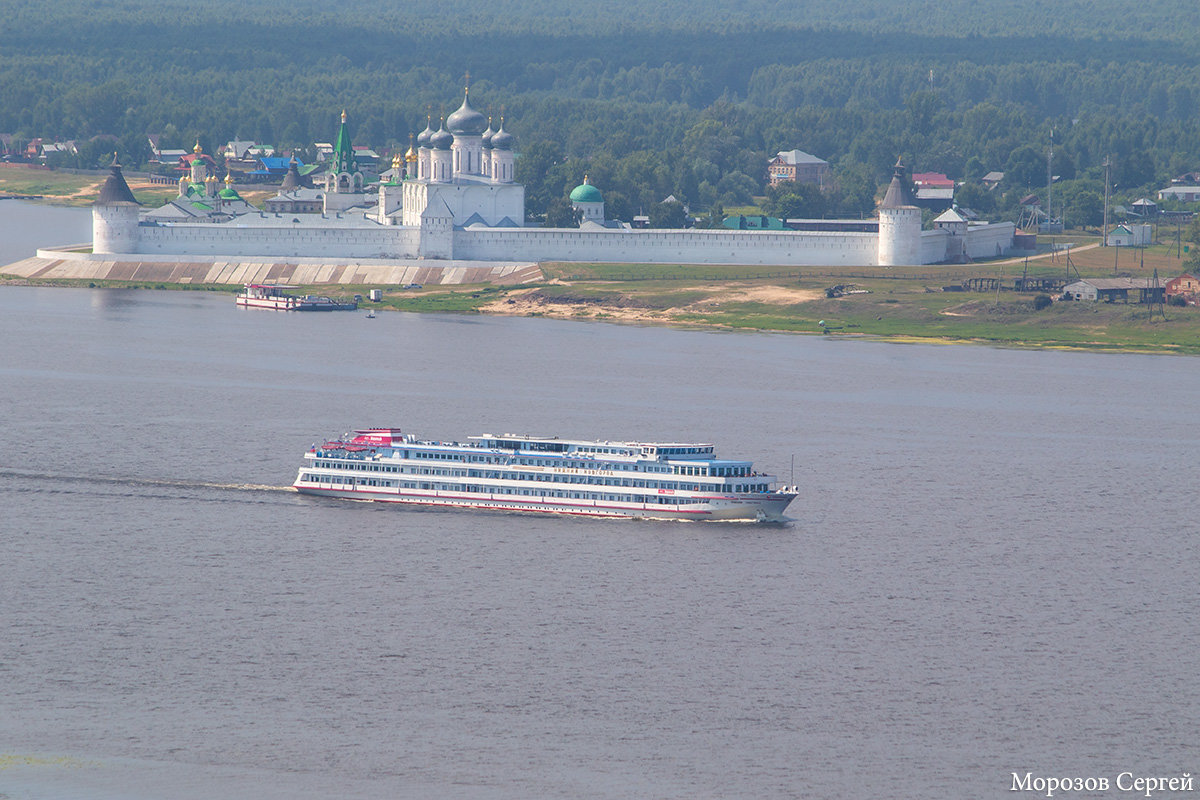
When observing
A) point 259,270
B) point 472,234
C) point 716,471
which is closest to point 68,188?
point 259,270

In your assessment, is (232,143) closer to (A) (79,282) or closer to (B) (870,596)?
(A) (79,282)

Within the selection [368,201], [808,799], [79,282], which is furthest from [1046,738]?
[368,201]

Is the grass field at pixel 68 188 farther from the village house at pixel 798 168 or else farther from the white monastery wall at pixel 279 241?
the village house at pixel 798 168

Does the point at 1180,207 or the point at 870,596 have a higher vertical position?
the point at 1180,207

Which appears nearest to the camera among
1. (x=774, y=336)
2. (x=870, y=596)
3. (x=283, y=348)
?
(x=870, y=596)

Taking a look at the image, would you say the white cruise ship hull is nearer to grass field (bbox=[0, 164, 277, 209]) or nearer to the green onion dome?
the green onion dome

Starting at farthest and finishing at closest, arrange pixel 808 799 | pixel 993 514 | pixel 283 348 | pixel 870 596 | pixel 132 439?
pixel 283 348
pixel 132 439
pixel 993 514
pixel 870 596
pixel 808 799

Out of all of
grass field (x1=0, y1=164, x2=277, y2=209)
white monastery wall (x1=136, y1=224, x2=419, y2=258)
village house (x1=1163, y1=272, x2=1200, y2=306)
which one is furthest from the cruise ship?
grass field (x1=0, y1=164, x2=277, y2=209)

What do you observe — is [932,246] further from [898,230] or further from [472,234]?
[472,234]
